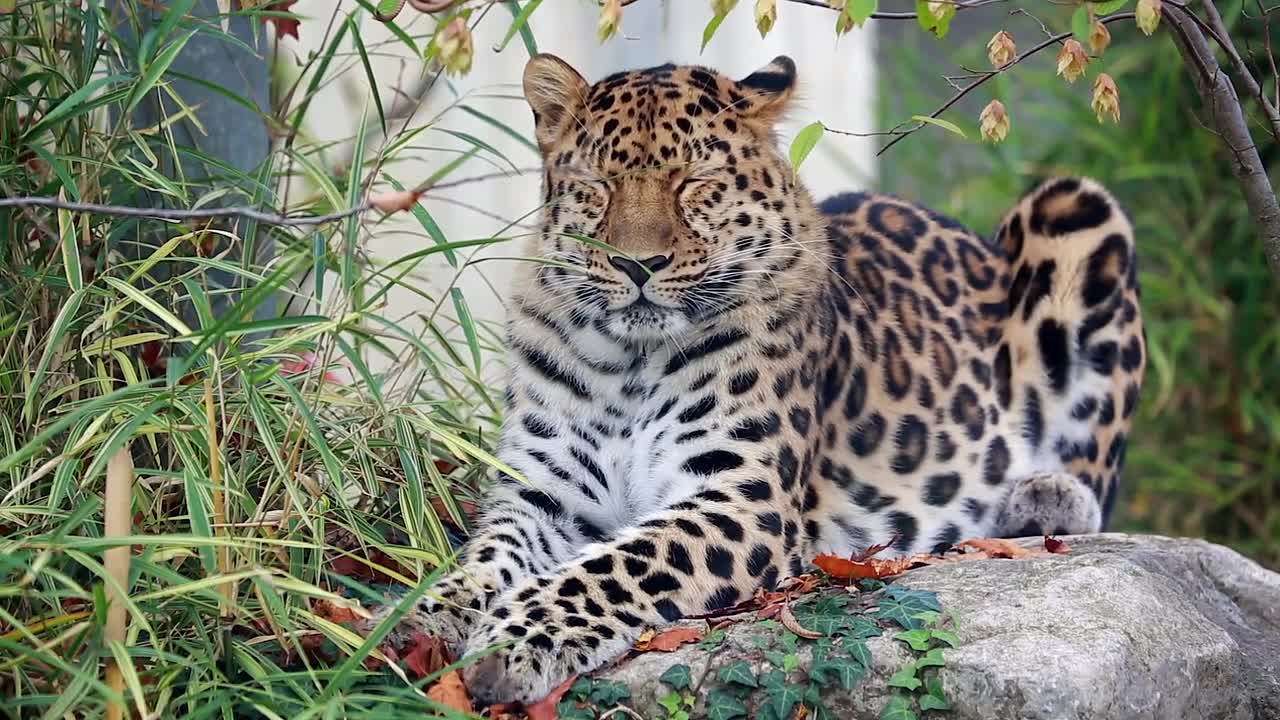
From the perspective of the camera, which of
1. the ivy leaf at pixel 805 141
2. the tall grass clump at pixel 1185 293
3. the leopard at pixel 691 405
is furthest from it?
the tall grass clump at pixel 1185 293

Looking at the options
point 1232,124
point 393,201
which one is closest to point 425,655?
point 393,201

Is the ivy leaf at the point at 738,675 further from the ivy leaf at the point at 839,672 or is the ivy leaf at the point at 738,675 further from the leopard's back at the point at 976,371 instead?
the leopard's back at the point at 976,371

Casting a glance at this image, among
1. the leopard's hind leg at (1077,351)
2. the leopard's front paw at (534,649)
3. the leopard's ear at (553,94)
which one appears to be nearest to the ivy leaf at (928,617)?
the leopard's front paw at (534,649)

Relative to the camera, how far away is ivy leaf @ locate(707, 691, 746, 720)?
370 cm

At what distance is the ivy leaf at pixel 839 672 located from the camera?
12.2ft

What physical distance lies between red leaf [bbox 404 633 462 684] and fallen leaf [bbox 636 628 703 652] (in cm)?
51

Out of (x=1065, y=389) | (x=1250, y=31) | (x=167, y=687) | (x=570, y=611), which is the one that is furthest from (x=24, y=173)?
(x=1250, y=31)

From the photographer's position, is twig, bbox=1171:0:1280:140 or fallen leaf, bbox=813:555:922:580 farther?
fallen leaf, bbox=813:555:922:580

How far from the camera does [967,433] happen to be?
573cm

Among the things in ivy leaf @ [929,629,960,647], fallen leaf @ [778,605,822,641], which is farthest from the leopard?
ivy leaf @ [929,629,960,647]

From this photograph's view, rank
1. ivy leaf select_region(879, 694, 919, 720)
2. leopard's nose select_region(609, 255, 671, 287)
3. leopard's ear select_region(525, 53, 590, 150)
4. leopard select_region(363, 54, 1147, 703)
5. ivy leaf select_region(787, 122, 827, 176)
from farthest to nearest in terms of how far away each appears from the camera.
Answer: leopard's ear select_region(525, 53, 590, 150), leopard's nose select_region(609, 255, 671, 287), leopard select_region(363, 54, 1147, 703), ivy leaf select_region(879, 694, 919, 720), ivy leaf select_region(787, 122, 827, 176)

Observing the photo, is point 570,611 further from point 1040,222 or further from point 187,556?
point 1040,222

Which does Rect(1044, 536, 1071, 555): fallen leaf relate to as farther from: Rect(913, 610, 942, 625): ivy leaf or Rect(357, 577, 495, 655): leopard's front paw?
Rect(357, 577, 495, 655): leopard's front paw

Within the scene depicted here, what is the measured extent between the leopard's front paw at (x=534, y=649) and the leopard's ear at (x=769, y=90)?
1.78 metres
